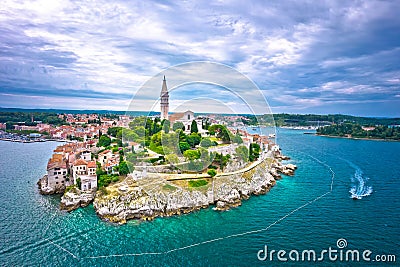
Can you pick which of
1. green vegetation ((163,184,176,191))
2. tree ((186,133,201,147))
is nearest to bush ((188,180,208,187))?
green vegetation ((163,184,176,191))

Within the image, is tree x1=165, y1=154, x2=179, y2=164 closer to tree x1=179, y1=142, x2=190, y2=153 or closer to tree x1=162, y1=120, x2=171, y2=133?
tree x1=179, y1=142, x2=190, y2=153

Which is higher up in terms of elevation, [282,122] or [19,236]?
[282,122]

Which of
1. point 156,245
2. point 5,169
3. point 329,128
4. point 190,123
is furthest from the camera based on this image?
point 329,128

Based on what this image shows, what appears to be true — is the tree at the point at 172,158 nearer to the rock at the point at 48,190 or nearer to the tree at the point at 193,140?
the tree at the point at 193,140

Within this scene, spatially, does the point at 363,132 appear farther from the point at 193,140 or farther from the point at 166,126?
the point at 166,126

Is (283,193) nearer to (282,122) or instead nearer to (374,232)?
(374,232)

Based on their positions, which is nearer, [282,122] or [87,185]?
[87,185]

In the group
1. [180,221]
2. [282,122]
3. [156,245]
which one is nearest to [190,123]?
[180,221]
